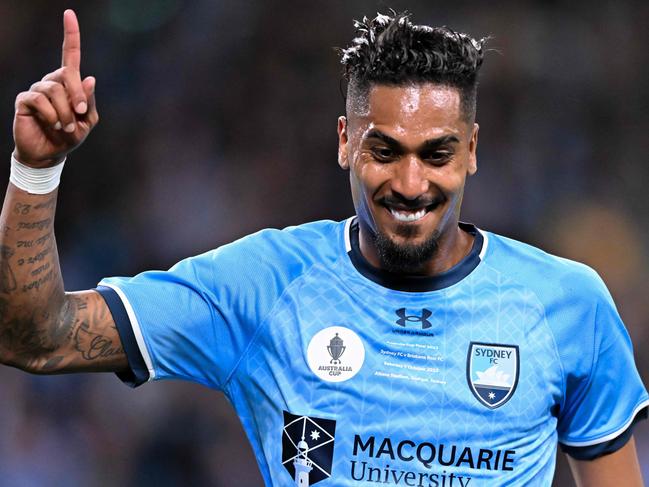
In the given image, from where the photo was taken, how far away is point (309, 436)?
295 cm

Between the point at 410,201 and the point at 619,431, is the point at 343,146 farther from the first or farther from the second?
the point at 619,431

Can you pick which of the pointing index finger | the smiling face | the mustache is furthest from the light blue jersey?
the pointing index finger

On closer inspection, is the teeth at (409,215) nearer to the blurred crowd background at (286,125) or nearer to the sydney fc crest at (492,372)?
the sydney fc crest at (492,372)

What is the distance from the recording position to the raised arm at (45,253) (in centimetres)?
250

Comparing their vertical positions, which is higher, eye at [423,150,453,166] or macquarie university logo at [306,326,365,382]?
eye at [423,150,453,166]

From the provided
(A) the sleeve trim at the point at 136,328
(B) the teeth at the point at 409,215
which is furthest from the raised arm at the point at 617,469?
(A) the sleeve trim at the point at 136,328

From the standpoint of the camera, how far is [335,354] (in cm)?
302

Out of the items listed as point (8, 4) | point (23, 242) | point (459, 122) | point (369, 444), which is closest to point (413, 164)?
point (459, 122)

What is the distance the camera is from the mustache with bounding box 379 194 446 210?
297 cm

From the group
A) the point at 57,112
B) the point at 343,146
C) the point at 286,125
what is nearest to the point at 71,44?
the point at 57,112

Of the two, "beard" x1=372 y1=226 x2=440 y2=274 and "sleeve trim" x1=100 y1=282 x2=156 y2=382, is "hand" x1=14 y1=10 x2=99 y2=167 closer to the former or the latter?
"sleeve trim" x1=100 y1=282 x2=156 y2=382

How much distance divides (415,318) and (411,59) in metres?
0.77

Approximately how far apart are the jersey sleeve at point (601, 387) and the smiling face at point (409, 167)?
1.70 ft

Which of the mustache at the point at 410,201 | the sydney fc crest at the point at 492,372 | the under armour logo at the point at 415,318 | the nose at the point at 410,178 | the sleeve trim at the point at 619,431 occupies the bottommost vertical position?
the sleeve trim at the point at 619,431
